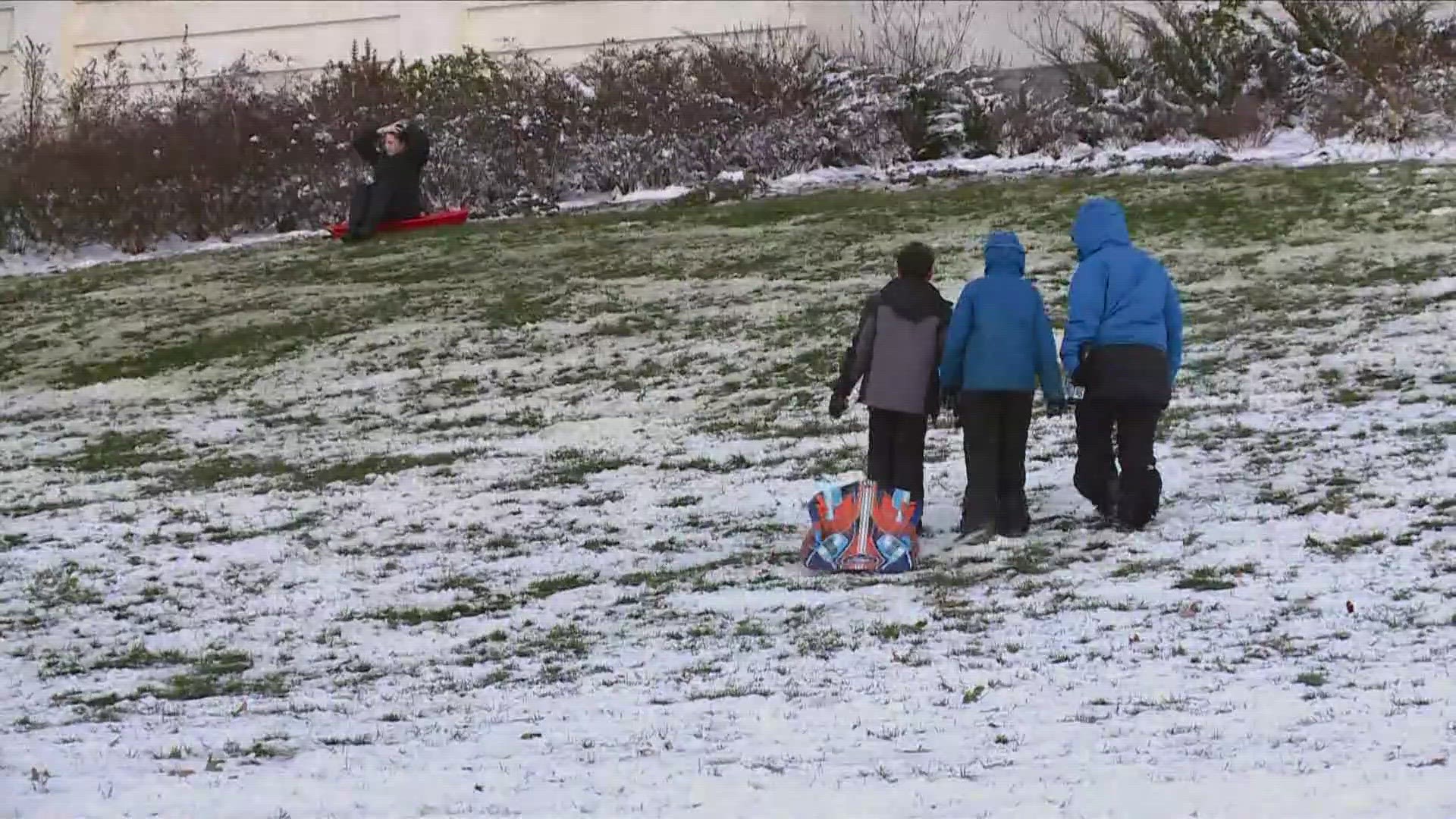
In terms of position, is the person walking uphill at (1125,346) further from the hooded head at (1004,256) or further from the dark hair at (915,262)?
the dark hair at (915,262)

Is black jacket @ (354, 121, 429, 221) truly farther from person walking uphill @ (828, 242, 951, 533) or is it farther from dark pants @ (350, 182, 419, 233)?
person walking uphill @ (828, 242, 951, 533)

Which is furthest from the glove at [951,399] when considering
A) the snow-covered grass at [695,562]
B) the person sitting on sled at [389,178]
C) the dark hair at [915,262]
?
the person sitting on sled at [389,178]

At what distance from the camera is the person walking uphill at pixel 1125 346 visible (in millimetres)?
8578

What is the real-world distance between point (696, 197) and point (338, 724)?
15.0 meters

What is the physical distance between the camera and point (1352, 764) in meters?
5.46

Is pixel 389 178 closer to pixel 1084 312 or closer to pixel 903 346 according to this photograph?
pixel 903 346

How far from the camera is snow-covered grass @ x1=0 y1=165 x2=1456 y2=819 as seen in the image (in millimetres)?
5844

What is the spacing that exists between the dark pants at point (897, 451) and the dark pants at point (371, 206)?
1209 centimetres

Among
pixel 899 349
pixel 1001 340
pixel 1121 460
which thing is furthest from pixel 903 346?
pixel 1121 460

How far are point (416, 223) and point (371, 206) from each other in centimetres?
51

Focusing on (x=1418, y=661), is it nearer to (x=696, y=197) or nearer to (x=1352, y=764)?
(x=1352, y=764)

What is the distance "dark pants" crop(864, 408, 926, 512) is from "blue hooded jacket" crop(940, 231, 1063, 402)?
31 cm

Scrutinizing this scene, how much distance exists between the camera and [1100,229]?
346 inches

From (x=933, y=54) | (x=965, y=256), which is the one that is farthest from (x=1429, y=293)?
(x=933, y=54)
